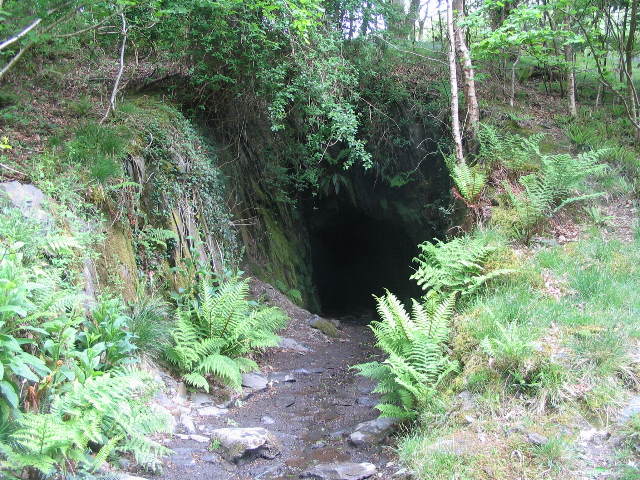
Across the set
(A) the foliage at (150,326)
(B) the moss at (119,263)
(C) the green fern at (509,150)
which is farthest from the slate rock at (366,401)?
(C) the green fern at (509,150)

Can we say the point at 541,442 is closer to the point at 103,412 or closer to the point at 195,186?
the point at 103,412

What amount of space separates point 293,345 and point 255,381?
159 cm

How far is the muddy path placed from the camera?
4289 millimetres

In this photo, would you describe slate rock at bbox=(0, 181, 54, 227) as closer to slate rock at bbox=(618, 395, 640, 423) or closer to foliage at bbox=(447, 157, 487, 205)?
slate rock at bbox=(618, 395, 640, 423)

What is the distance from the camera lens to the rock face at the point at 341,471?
4.12 meters

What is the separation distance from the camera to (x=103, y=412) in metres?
3.54

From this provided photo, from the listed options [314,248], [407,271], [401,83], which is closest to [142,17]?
[401,83]

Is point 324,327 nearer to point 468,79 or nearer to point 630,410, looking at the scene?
point 468,79

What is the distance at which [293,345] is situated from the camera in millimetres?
7863

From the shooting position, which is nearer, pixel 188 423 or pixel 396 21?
pixel 188 423

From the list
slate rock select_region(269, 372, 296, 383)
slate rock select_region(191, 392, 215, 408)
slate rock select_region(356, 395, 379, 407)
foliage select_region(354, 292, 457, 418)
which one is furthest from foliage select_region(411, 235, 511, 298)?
slate rock select_region(191, 392, 215, 408)

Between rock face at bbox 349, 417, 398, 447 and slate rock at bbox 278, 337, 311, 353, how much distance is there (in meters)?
2.84

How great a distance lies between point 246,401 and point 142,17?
6.18 m

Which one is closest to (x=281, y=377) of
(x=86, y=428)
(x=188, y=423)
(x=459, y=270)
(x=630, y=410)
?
(x=188, y=423)
